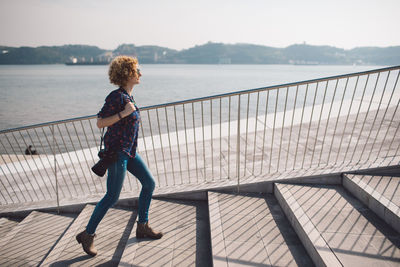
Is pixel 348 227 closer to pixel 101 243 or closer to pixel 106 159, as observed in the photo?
pixel 106 159

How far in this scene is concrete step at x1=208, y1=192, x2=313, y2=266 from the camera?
2266 millimetres

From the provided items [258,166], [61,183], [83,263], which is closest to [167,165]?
[258,166]

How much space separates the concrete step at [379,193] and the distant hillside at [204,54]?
4772 inches

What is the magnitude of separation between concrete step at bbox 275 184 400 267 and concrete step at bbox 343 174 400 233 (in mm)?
68

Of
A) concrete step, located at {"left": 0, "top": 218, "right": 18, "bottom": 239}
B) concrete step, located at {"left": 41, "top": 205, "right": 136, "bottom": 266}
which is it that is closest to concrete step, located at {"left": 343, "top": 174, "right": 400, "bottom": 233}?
concrete step, located at {"left": 41, "top": 205, "right": 136, "bottom": 266}

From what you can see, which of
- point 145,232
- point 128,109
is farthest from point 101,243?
point 128,109

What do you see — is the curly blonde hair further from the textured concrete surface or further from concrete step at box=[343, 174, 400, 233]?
concrete step at box=[343, 174, 400, 233]

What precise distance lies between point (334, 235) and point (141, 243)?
202 cm

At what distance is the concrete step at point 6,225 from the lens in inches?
143

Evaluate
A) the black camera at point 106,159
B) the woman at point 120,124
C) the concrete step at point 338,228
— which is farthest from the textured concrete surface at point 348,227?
the black camera at point 106,159

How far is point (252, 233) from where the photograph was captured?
103 inches

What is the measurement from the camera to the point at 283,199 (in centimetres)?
299

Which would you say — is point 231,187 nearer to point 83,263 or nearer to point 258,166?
point 258,166

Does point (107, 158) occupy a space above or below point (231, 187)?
above
